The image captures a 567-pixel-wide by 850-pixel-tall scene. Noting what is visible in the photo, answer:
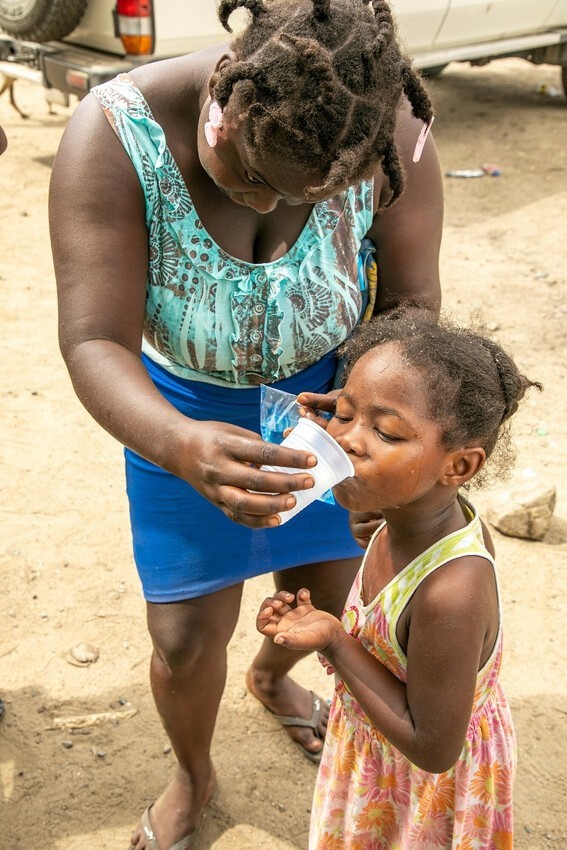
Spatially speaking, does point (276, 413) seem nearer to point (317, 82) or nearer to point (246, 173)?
point (246, 173)

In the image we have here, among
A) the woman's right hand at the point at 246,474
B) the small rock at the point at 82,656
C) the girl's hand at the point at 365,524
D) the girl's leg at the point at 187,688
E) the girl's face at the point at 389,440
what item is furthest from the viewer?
the small rock at the point at 82,656

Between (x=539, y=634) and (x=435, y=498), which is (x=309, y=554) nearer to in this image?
(x=435, y=498)

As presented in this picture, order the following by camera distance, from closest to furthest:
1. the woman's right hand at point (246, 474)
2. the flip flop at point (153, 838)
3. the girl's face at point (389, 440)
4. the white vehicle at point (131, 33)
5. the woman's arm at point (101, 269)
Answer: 1. the woman's right hand at point (246, 474)
2. the girl's face at point (389, 440)
3. the woman's arm at point (101, 269)
4. the flip flop at point (153, 838)
5. the white vehicle at point (131, 33)

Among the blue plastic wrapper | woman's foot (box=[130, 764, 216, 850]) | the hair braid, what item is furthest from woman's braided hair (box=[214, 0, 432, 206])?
woman's foot (box=[130, 764, 216, 850])

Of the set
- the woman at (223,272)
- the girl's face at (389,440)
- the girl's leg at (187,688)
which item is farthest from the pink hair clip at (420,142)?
the girl's leg at (187,688)

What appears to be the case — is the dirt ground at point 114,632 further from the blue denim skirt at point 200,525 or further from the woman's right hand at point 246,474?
the woman's right hand at point 246,474

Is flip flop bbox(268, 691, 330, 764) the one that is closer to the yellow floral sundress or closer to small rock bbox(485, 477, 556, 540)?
the yellow floral sundress

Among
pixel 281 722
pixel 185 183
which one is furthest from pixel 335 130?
pixel 281 722

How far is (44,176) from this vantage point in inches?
299

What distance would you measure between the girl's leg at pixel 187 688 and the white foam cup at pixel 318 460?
0.86m

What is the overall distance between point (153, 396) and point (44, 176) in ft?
20.8

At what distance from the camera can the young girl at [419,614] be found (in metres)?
1.73

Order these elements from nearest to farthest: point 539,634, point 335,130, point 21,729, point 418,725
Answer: point 335,130 → point 418,725 → point 21,729 → point 539,634

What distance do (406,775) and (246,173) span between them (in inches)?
49.2
